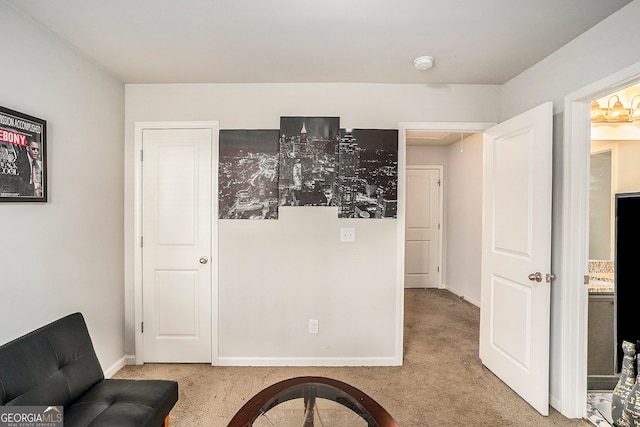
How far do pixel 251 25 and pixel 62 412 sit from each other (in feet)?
7.43

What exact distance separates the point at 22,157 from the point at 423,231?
5191mm

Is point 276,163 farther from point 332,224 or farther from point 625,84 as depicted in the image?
point 625,84

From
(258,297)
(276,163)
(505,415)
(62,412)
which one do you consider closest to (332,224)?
(276,163)

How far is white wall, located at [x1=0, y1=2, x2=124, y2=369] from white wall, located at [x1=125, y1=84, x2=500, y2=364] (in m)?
0.21

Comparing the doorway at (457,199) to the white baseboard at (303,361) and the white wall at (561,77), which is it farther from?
the white baseboard at (303,361)

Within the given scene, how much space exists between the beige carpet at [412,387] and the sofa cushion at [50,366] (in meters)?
0.70

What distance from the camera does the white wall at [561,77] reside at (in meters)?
1.73

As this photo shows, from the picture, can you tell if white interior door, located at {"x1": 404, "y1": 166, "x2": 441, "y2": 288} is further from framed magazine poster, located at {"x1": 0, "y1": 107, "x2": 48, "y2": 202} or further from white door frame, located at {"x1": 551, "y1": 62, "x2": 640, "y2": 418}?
framed magazine poster, located at {"x1": 0, "y1": 107, "x2": 48, "y2": 202}

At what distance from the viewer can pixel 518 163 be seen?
234cm

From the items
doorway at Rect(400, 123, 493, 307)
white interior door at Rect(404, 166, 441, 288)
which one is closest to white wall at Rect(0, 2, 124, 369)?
doorway at Rect(400, 123, 493, 307)

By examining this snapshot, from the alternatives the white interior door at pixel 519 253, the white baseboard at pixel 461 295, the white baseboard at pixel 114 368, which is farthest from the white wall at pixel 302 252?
the white baseboard at pixel 461 295

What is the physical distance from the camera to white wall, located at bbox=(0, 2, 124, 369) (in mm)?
1728

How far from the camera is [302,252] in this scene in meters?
2.77

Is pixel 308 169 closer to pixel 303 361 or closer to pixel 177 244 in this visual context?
pixel 177 244
